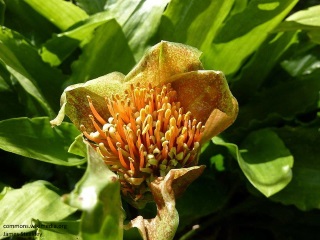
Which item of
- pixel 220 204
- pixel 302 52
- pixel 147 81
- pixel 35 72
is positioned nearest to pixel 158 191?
pixel 147 81

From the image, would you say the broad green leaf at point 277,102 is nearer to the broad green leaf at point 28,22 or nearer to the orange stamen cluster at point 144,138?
the orange stamen cluster at point 144,138

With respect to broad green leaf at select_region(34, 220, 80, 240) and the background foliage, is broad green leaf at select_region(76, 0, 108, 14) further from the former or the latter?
broad green leaf at select_region(34, 220, 80, 240)

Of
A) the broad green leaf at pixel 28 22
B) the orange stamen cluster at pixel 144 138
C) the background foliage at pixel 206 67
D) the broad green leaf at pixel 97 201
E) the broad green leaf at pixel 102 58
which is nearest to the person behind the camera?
the broad green leaf at pixel 97 201

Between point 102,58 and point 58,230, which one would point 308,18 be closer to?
point 102,58

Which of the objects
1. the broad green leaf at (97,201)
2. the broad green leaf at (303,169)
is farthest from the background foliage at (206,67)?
the broad green leaf at (97,201)

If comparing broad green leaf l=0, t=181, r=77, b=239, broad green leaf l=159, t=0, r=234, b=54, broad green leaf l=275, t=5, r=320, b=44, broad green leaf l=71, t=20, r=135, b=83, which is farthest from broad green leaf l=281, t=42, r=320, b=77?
broad green leaf l=0, t=181, r=77, b=239

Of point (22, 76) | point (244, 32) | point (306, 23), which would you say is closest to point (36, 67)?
point (22, 76)

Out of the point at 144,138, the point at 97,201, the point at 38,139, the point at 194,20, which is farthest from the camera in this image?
the point at 194,20
